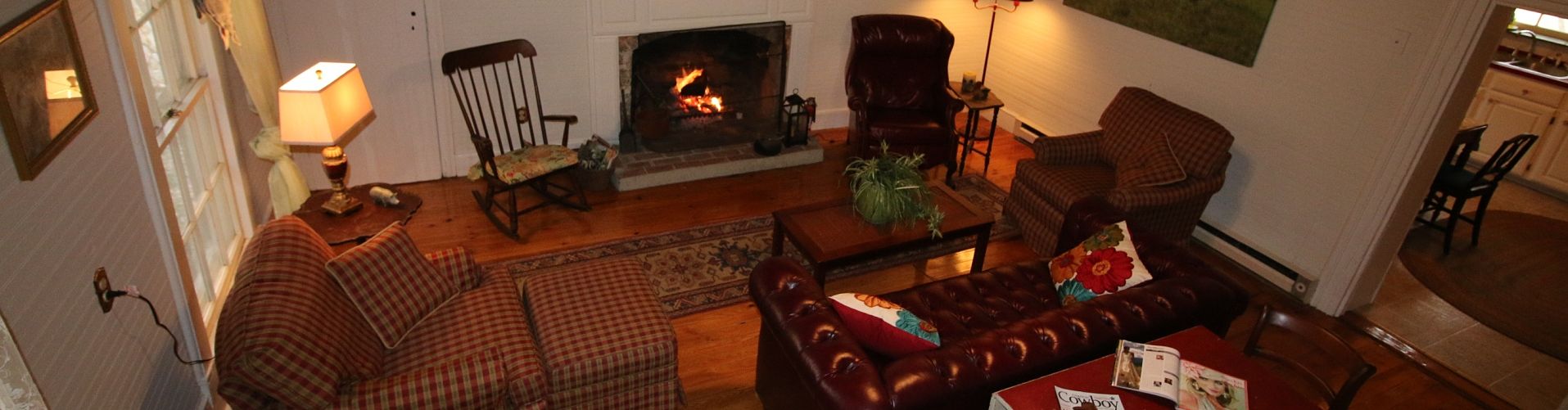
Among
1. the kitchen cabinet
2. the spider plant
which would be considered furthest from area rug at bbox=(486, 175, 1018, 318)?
the kitchen cabinet

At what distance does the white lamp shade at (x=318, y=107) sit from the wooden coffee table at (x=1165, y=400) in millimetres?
2655

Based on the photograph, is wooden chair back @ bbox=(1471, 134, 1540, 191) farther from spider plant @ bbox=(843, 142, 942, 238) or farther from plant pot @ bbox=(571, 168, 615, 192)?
plant pot @ bbox=(571, 168, 615, 192)

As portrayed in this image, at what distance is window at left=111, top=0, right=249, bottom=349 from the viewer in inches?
109

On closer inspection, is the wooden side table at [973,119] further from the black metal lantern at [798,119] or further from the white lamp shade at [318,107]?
the white lamp shade at [318,107]

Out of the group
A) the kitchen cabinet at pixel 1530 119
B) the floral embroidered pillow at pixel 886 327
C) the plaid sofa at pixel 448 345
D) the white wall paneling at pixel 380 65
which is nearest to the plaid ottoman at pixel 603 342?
the plaid sofa at pixel 448 345

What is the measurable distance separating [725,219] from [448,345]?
2.15 metres

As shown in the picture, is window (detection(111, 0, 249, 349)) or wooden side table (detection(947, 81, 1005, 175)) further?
wooden side table (detection(947, 81, 1005, 175))

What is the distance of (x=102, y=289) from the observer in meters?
2.26

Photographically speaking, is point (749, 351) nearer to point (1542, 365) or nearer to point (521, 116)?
A: point (521, 116)

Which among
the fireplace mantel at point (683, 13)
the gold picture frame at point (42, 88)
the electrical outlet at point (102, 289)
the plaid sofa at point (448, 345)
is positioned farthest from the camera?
the fireplace mantel at point (683, 13)

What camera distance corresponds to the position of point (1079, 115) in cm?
600

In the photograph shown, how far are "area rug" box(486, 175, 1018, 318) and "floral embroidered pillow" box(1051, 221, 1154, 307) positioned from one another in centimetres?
72

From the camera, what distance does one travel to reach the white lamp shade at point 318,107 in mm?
3295

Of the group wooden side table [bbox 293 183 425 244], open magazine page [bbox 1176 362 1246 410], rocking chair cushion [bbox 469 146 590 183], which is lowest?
rocking chair cushion [bbox 469 146 590 183]
